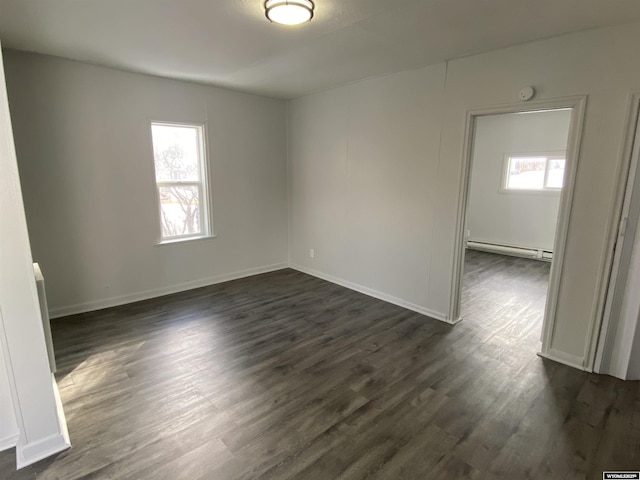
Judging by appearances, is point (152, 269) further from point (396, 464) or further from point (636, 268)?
point (636, 268)

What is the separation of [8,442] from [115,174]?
2728mm

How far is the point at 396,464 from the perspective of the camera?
1850mm

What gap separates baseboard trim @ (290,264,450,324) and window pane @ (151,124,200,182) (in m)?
2.16

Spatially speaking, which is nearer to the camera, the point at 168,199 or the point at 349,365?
the point at 349,365

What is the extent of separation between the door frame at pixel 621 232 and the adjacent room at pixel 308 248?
14 mm

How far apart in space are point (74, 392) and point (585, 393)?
371 centimetres

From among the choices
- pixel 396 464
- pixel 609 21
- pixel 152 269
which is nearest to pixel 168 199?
pixel 152 269

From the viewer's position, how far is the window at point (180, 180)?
165 inches

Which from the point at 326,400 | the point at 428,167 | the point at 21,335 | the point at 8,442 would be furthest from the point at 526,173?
the point at 8,442

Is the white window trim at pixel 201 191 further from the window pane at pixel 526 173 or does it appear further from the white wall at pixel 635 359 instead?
the window pane at pixel 526 173

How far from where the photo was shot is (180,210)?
446 cm

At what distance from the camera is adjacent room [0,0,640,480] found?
1.93 metres

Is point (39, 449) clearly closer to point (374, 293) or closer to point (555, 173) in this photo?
point (374, 293)

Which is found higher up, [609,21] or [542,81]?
[609,21]
